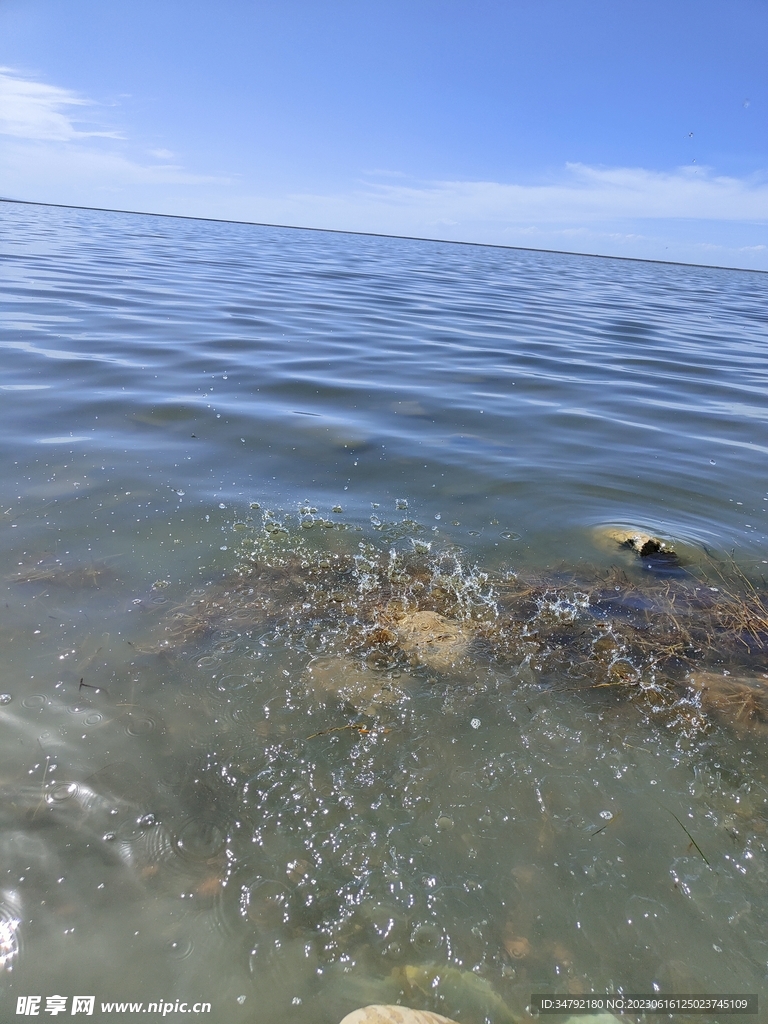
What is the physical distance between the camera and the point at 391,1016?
6.27ft

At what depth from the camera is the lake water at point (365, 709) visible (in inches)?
82.7

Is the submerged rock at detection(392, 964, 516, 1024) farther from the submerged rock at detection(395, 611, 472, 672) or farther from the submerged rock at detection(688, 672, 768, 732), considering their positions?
the submerged rock at detection(688, 672, 768, 732)

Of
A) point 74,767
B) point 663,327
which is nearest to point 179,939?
point 74,767

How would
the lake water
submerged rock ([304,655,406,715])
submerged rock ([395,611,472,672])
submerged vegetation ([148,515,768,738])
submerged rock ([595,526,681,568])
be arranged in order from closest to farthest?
the lake water → submerged rock ([304,655,406,715]) → submerged vegetation ([148,515,768,738]) → submerged rock ([395,611,472,672]) → submerged rock ([595,526,681,568])

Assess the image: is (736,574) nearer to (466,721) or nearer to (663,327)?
(466,721)

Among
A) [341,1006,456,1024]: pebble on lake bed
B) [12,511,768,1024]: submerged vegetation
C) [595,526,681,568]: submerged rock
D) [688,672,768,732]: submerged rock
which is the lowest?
[341,1006,456,1024]: pebble on lake bed

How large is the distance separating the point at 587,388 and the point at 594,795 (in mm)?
7527

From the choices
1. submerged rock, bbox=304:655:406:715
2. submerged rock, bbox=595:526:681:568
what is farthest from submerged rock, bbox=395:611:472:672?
submerged rock, bbox=595:526:681:568

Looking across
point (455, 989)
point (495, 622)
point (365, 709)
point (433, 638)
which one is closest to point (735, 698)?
point (495, 622)

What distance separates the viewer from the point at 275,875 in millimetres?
2266

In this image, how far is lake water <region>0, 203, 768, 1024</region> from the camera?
2.10 m

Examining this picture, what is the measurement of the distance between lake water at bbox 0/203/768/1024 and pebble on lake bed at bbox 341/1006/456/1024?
0.05m

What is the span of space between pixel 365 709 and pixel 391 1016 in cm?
128

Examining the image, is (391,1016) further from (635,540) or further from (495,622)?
(635,540)
